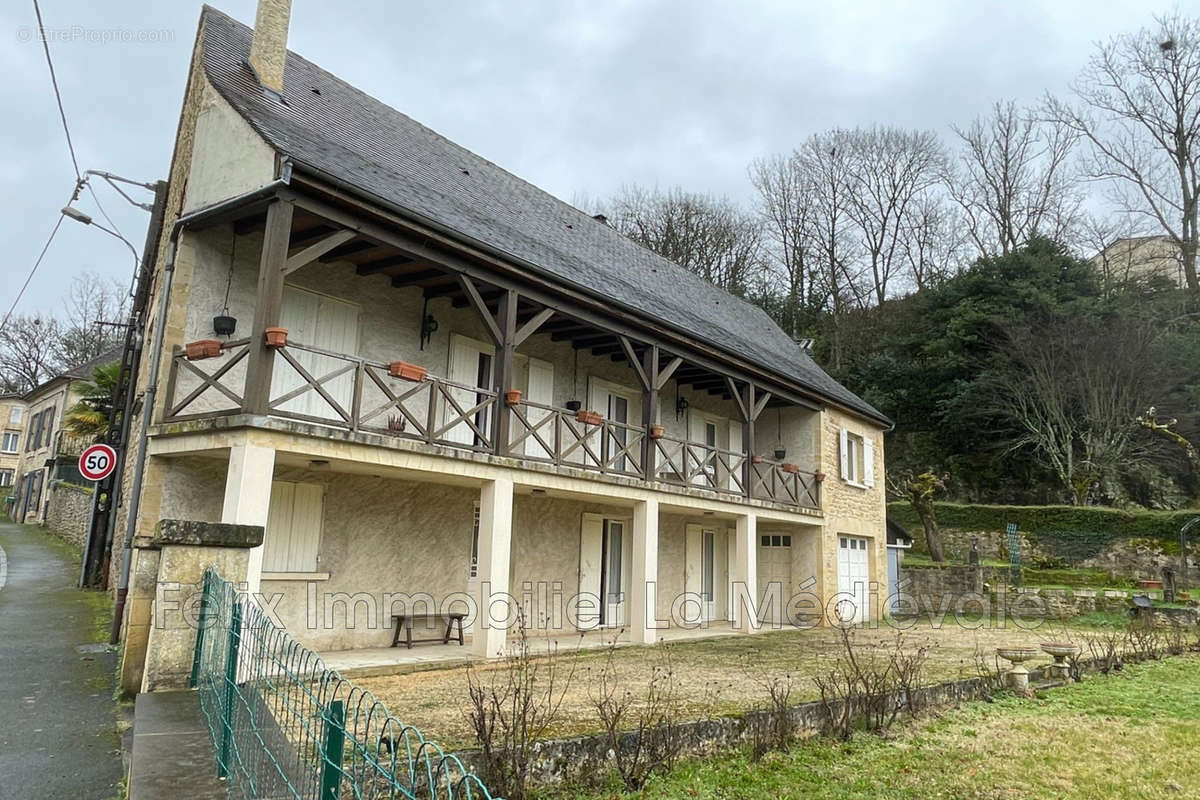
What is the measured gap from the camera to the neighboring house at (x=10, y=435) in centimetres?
3678

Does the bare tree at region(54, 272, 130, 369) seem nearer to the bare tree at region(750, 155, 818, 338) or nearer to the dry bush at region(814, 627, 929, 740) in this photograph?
the bare tree at region(750, 155, 818, 338)

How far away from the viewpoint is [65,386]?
27641 mm

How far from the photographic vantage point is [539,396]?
12797 mm

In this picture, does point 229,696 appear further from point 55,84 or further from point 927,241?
point 927,241

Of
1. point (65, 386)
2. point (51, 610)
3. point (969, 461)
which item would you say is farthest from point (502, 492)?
point (65, 386)

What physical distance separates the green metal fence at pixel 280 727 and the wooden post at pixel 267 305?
2.53 meters

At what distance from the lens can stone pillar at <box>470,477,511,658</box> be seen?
9.23 meters

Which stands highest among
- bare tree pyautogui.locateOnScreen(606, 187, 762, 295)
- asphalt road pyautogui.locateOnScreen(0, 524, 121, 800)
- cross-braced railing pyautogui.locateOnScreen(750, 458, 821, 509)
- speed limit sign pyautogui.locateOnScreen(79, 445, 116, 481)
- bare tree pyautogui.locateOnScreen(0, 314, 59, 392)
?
bare tree pyautogui.locateOnScreen(606, 187, 762, 295)

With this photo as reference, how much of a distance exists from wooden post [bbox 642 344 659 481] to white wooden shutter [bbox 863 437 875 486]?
920cm

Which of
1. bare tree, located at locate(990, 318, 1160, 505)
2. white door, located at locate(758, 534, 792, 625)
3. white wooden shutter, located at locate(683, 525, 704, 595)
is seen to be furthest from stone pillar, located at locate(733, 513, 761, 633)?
bare tree, located at locate(990, 318, 1160, 505)

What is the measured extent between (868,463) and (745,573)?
280 inches

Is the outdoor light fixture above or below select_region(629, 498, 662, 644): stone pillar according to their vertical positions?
above
